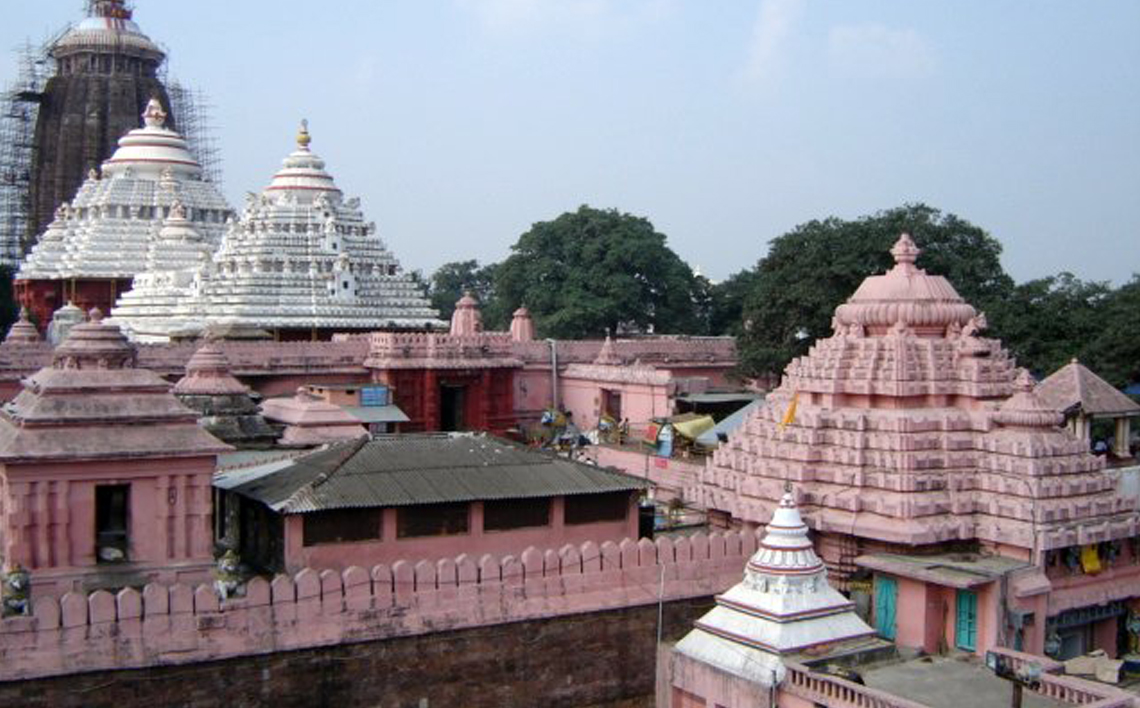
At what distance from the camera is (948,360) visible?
1834 centimetres

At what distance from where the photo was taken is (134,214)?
53844mm

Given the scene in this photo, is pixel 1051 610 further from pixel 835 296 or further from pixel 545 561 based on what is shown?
pixel 835 296

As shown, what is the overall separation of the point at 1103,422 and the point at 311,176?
29.5 meters

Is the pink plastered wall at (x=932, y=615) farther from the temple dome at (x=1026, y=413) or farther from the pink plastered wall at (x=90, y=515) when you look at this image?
the pink plastered wall at (x=90, y=515)

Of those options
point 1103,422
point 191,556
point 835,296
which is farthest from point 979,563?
point 835,296

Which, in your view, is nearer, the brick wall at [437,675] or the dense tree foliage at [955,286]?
the brick wall at [437,675]

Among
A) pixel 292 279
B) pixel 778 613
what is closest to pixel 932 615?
pixel 778 613

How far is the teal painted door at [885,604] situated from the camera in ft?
53.7

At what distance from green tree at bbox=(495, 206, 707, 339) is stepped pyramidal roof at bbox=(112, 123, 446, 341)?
12.1 meters

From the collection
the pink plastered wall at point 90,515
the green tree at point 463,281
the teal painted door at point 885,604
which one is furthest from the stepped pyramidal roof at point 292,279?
the green tree at point 463,281

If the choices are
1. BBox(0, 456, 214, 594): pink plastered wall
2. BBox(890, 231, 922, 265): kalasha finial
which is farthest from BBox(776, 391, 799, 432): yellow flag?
BBox(0, 456, 214, 594): pink plastered wall

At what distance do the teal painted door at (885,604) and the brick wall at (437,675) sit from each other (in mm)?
2357

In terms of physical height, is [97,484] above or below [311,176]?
below

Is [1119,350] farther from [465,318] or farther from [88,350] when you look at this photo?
[88,350]
